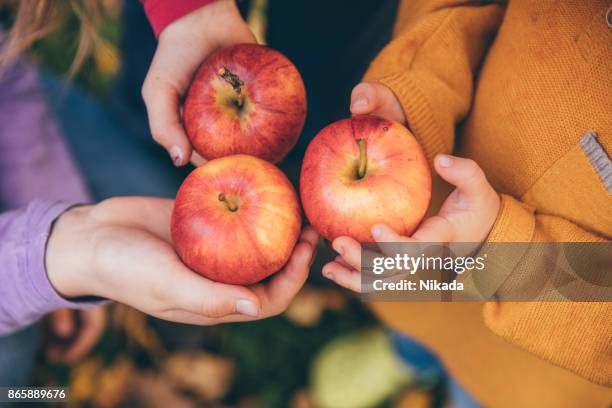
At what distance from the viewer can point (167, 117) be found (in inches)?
36.2

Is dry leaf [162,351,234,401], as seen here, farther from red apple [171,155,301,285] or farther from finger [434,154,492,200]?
finger [434,154,492,200]

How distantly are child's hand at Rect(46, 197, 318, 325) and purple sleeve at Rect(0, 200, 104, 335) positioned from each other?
0.02m

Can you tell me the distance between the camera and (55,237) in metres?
0.92

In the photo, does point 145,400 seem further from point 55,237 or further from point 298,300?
point 55,237

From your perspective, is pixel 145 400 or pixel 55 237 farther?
pixel 145 400

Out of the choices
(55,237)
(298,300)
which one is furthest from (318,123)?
(55,237)

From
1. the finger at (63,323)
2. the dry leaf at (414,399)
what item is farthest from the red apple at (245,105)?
the dry leaf at (414,399)

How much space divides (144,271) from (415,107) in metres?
0.55

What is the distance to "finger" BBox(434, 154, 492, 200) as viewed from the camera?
2.35ft

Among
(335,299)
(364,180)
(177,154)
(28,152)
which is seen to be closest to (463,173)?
(364,180)

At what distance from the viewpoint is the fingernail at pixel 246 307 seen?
77 centimetres

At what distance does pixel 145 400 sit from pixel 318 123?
1.02 metres

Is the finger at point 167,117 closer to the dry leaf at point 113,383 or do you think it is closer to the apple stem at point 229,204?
the apple stem at point 229,204

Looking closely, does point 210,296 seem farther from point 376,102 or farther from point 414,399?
point 414,399
